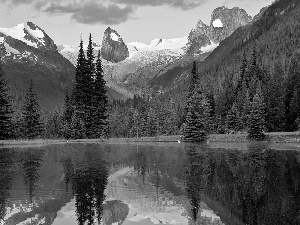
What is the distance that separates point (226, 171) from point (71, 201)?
51.4ft

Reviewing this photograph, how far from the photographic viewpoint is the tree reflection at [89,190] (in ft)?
65.2

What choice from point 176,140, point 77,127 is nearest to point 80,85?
point 77,127

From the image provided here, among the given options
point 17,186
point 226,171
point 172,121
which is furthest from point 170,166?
point 172,121

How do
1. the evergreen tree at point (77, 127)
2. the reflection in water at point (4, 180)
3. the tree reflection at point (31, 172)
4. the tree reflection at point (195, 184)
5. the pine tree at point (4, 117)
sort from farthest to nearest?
the evergreen tree at point (77, 127), the pine tree at point (4, 117), the tree reflection at point (31, 172), the tree reflection at point (195, 184), the reflection in water at point (4, 180)

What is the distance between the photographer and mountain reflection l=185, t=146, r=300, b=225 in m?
20.1

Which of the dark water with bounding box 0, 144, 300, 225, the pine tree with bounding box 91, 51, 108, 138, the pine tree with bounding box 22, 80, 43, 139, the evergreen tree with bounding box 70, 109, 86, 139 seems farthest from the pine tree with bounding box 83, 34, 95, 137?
the dark water with bounding box 0, 144, 300, 225

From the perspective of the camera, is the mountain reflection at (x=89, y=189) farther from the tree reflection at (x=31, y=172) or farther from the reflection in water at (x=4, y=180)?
the reflection in water at (x=4, y=180)

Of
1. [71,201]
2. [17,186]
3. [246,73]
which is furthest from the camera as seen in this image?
[246,73]

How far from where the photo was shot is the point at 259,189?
84.9 ft

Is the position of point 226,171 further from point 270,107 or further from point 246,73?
point 246,73

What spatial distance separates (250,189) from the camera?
26.0 m

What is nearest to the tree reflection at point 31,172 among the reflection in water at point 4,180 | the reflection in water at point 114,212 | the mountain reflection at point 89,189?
the reflection in water at point 4,180

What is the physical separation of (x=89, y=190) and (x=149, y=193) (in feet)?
12.0

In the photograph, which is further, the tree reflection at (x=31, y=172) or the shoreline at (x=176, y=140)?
the shoreline at (x=176, y=140)
